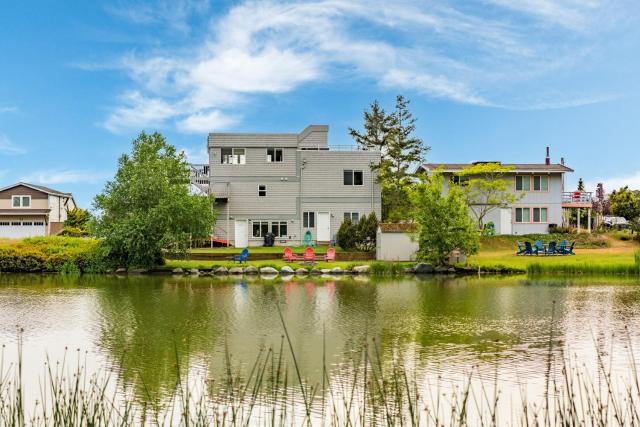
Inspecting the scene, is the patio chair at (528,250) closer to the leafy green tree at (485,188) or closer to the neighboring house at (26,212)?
the leafy green tree at (485,188)

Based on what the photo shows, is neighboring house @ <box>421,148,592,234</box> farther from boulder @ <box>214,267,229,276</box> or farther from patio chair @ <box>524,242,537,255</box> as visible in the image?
boulder @ <box>214,267,229,276</box>

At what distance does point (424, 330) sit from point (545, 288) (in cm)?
1211

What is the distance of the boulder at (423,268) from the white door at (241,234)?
14.9 m

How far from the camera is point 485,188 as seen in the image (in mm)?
46188

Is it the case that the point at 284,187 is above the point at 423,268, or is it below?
above

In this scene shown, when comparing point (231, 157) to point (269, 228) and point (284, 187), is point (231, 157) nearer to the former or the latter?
point (284, 187)

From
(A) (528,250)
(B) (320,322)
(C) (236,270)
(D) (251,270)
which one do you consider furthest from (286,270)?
(B) (320,322)

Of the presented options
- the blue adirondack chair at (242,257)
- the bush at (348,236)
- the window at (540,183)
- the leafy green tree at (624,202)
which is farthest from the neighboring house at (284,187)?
the leafy green tree at (624,202)

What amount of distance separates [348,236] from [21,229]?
31.5 meters

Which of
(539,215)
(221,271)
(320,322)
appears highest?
(539,215)

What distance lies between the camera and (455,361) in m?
11.8

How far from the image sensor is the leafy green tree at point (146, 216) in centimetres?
3416

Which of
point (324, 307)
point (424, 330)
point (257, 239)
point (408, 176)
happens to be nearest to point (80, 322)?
point (324, 307)

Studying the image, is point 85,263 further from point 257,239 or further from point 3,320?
point 3,320
